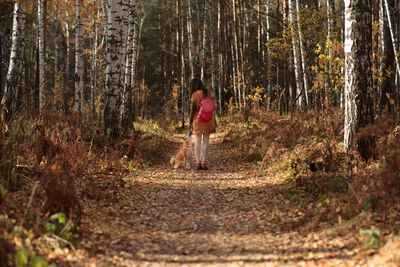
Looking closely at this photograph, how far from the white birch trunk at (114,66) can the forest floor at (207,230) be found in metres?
2.87

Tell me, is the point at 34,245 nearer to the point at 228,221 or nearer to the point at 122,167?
the point at 228,221

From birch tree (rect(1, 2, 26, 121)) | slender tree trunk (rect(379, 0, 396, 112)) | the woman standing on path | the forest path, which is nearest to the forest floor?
the forest path

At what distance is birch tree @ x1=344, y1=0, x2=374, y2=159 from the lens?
6004mm

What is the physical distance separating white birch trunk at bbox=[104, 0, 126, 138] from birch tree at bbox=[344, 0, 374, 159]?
19.7ft

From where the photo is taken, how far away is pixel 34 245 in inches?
130

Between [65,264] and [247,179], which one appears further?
[247,179]

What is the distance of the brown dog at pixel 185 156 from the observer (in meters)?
8.84

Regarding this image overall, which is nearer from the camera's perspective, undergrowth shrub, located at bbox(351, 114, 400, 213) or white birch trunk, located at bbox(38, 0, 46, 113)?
undergrowth shrub, located at bbox(351, 114, 400, 213)

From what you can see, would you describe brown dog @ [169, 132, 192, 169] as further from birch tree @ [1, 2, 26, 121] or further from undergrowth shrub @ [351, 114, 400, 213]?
undergrowth shrub @ [351, 114, 400, 213]

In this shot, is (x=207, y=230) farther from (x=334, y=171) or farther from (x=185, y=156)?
(x=185, y=156)

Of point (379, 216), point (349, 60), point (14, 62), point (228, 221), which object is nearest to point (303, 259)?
point (379, 216)

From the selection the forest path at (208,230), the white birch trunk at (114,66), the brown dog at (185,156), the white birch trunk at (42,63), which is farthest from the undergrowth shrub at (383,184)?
the white birch trunk at (42,63)

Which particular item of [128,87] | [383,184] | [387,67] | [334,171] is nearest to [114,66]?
[128,87]

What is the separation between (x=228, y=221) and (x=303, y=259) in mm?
1559
